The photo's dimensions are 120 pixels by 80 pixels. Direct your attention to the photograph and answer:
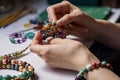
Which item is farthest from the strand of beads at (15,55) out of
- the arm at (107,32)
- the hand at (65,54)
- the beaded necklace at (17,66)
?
the arm at (107,32)

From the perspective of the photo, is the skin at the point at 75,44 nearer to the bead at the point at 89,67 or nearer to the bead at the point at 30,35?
the bead at the point at 89,67

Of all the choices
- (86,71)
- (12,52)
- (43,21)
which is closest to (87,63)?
(86,71)

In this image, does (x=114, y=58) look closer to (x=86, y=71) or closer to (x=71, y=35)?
(x=71, y=35)

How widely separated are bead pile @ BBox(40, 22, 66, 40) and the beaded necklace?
0.30 ft

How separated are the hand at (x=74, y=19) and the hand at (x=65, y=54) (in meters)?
0.10

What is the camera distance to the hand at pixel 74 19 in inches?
28.1

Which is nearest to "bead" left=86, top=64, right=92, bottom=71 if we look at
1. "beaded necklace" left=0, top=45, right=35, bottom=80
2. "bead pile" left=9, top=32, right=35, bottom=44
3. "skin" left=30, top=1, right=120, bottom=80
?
"skin" left=30, top=1, right=120, bottom=80

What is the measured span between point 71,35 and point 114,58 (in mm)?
180

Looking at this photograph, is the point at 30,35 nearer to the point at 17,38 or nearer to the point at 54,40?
the point at 17,38

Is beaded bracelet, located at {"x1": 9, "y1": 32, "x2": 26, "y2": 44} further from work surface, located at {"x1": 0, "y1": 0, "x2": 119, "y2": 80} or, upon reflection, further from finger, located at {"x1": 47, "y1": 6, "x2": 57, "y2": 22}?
finger, located at {"x1": 47, "y1": 6, "x2": 57, "y2": 22}

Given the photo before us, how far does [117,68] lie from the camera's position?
85cm

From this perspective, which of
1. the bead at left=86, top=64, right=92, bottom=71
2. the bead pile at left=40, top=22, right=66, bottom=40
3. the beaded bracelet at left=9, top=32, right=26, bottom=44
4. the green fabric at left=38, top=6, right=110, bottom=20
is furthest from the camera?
the green fabric at left=38, top=6, right=110, bottom=20

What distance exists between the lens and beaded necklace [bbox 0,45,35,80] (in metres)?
0.59

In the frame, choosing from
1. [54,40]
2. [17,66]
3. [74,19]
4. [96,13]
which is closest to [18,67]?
[17,66]
